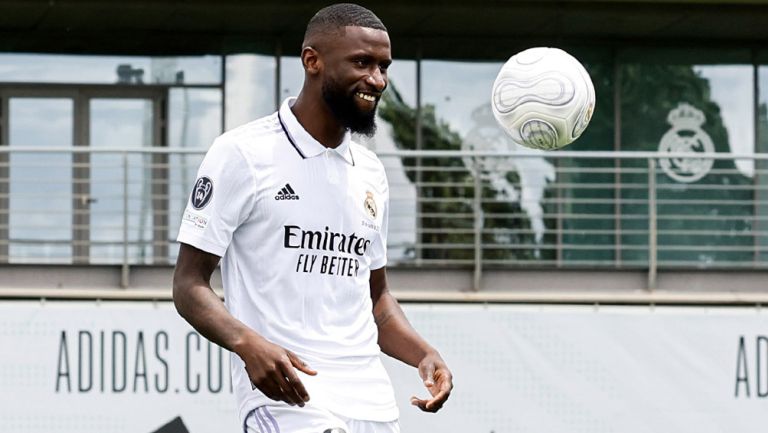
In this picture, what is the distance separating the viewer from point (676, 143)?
13.8 meters

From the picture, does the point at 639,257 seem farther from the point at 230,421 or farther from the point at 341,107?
the point at 341,107

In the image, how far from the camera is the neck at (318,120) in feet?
13.0

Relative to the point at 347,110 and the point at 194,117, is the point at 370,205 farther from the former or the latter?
the point at 194,117

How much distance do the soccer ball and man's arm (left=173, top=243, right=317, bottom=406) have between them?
1.61 meters

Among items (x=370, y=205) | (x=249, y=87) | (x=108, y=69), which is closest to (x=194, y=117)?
(x=249, y=87)

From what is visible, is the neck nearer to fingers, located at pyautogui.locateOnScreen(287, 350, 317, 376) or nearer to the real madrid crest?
the real madrid crest

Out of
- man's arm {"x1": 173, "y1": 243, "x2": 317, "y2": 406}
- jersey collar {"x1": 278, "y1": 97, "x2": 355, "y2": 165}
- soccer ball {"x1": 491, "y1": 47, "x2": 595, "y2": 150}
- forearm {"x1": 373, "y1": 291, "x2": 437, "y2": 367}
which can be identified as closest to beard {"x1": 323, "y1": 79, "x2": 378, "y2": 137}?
jersey collar {"x1": 278, "y1": 97, "x2": 355, "y2": 165}

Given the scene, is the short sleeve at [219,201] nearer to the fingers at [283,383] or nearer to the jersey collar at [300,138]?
the jersey collar at [300,138]

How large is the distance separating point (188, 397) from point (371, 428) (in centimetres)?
593

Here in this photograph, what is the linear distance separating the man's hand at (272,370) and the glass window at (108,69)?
1045 cm

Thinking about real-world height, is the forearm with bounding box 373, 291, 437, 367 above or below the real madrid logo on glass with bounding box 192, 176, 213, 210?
below

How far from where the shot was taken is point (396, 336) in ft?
13.8

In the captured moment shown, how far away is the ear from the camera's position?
153 inches

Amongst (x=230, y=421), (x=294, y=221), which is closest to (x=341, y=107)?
(x=294, y=221)
